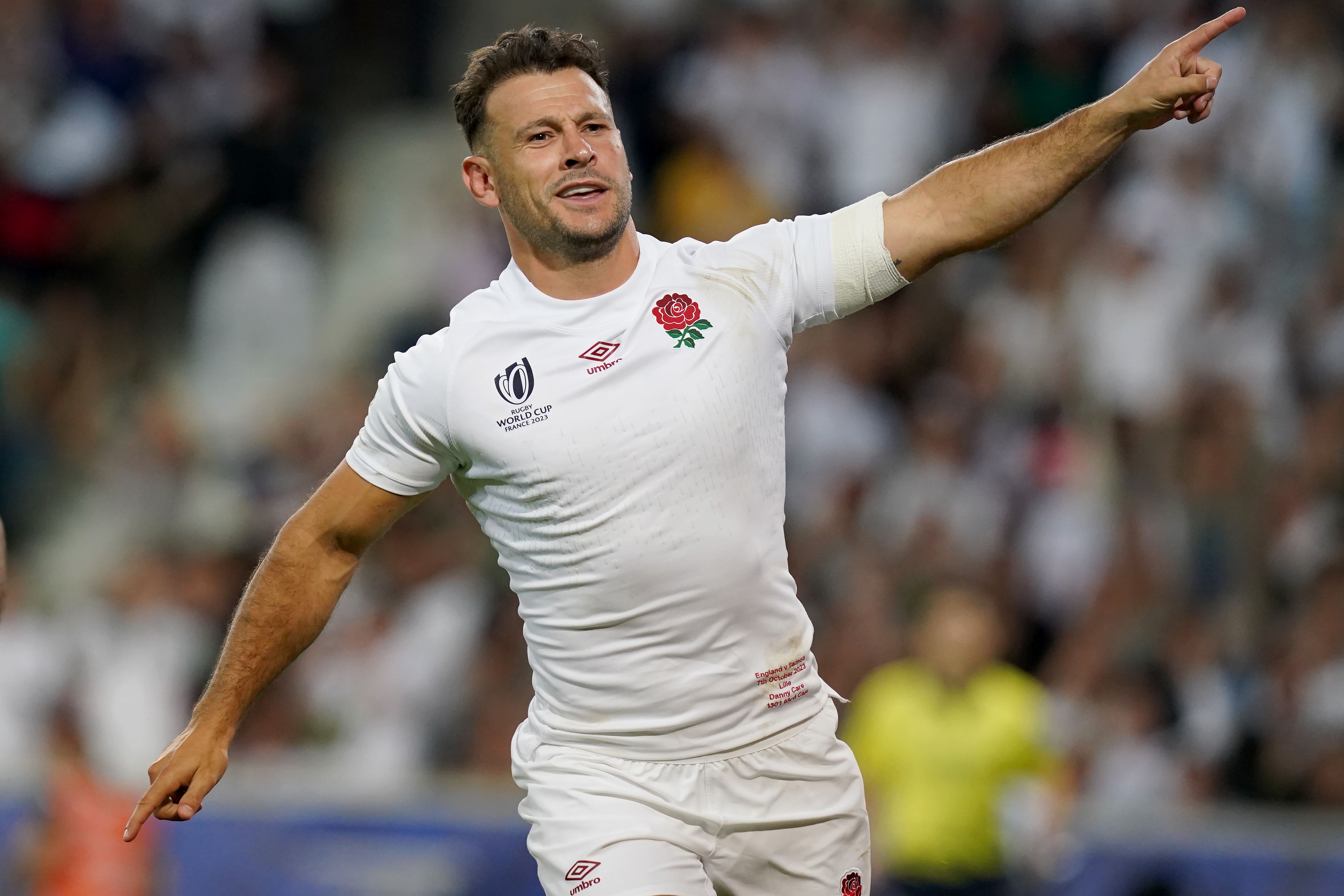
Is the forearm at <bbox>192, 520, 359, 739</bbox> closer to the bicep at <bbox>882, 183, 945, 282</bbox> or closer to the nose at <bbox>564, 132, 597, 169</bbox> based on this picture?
the nose at <bbox>564, 132, 597, 169</bbox>

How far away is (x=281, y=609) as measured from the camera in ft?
16.2

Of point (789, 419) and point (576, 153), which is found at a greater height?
point (576, 153)

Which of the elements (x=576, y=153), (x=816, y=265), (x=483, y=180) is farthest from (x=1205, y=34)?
(x=483, y=180)

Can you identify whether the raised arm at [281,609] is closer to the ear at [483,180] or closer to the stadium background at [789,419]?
the ear at [483,180]

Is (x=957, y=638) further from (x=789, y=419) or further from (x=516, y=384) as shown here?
(x=516, y=384)

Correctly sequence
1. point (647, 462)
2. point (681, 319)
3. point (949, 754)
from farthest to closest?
point (949, 754)
point (681, 319)
point (647, 462)

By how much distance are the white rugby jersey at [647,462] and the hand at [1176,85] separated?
640mm

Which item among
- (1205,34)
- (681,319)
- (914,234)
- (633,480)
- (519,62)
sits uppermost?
(519,62)

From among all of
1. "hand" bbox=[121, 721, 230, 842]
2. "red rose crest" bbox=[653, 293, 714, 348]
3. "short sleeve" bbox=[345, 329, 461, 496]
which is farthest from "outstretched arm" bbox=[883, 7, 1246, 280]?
"hand" bbox=[121, 721, 230, 842]

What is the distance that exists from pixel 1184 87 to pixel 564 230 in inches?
58.5

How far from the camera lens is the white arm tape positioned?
477 centimetres

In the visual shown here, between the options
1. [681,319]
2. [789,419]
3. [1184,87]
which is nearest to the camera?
[1184,87]

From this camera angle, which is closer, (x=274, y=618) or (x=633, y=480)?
(x=633, y=480)

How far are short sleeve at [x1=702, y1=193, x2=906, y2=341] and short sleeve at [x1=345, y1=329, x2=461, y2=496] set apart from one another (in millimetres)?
730
